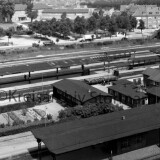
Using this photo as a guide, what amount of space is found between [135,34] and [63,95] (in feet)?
152

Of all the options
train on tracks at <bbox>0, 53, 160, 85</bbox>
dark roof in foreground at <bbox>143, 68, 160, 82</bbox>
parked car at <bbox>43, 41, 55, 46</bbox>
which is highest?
parked car at <bbox>43, 41, 55, 46</bbox>

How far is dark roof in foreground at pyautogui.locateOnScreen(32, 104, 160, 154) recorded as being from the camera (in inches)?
740

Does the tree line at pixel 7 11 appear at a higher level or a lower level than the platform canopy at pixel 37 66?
higher

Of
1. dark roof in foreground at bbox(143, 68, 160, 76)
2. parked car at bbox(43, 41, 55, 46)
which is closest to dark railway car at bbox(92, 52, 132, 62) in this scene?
dark roof in foreground at bbox(143, 68, 160, 76)

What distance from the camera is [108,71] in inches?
1624

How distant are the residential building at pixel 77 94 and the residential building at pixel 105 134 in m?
5.49

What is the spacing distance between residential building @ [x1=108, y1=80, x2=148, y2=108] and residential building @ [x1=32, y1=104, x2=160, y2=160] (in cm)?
603

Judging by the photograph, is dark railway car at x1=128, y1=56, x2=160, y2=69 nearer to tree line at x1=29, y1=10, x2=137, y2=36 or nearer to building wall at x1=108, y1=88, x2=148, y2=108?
building wall at x1=108, y1=88, x2=148, y2=108

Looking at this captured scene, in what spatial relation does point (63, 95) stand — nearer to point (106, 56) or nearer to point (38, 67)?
point (38, 67)

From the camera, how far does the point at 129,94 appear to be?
29531 millimetres

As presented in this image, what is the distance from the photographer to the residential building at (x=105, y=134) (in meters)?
18.8

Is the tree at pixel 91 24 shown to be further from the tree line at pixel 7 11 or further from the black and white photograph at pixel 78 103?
the tree line at pixel 7 11

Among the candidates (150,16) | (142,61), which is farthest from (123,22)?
(142,61)

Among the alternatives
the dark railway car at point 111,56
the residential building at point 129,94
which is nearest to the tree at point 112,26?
the dark railway car at point 111,56
